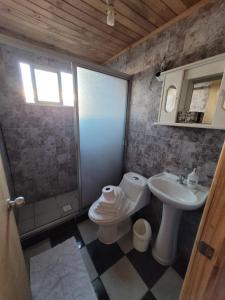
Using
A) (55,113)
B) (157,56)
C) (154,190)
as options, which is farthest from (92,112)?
(154,190)

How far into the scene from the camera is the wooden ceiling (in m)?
1.08

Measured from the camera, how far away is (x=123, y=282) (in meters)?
1.16

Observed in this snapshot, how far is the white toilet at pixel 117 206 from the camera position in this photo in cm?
139

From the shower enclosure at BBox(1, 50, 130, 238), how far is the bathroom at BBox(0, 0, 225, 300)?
1 cm

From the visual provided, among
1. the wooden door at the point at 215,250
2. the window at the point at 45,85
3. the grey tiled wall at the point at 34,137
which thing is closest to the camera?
the wooden door at the point at 215,250

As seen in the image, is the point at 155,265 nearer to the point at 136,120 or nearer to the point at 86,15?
the point at 136,120

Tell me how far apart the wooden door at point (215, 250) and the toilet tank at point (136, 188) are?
97 centimetres

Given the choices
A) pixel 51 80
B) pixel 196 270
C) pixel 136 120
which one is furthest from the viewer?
pixel 51 80

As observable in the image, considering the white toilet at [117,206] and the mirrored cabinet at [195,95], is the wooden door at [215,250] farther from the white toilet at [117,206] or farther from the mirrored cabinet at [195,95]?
the white toilet at [117,206]

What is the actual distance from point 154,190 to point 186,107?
86 cm

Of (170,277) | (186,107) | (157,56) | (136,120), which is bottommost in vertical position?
(170,277)

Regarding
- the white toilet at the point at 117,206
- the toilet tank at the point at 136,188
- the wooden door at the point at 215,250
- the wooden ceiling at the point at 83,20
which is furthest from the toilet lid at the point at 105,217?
the wooden ceiling at the point at 83,20

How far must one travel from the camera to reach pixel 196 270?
0.58 meters

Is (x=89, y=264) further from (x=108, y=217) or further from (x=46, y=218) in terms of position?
(x=46, y=218)
